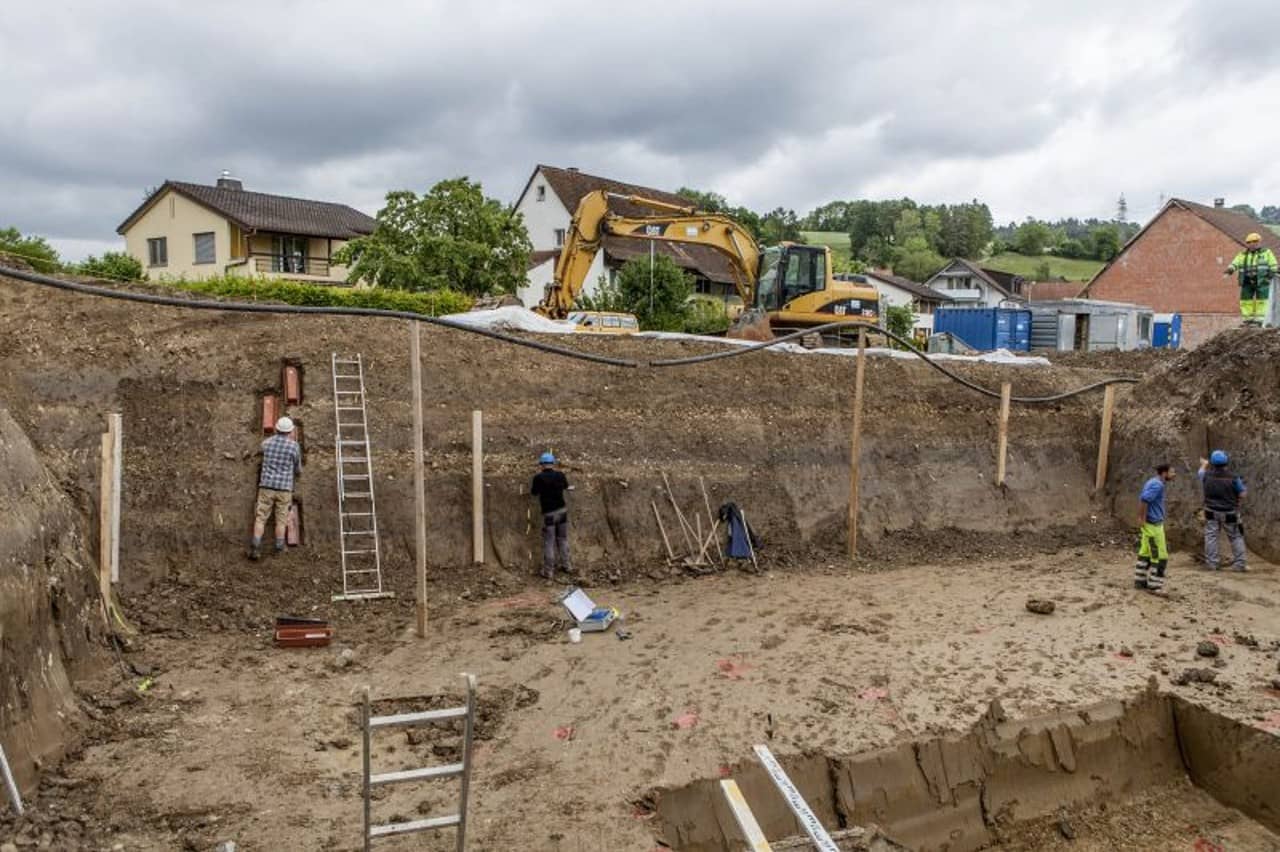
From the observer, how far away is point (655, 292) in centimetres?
2705

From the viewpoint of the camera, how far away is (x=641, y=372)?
13.9 meters

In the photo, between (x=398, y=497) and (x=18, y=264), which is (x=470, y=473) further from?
(x=18, y=264)

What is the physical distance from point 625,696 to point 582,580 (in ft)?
12.0

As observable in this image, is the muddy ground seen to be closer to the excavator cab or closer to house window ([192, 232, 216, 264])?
the excavator cab

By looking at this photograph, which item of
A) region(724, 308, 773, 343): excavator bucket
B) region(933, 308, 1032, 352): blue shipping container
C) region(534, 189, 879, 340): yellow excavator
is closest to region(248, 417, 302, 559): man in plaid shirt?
region(534, 189, 879, 340): yellow excavator

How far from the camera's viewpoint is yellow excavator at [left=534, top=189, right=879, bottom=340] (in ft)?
54.1

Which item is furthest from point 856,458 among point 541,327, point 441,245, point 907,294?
point 907,294

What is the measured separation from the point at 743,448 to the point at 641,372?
2.04 metres

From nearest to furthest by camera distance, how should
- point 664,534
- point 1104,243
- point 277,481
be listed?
point 277,481 → point 664,534 → point 1104,243

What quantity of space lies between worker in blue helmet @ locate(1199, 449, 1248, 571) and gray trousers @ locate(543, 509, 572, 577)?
9191 millimetres

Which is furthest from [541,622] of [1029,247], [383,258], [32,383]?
[1029,247]

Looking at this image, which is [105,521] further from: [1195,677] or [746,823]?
[1195,677]

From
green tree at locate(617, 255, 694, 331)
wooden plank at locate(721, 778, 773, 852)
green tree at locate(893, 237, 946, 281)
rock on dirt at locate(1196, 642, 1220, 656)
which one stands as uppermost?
green tree at locate(893, 237, 946, 281)

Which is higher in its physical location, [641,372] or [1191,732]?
[641,372]
